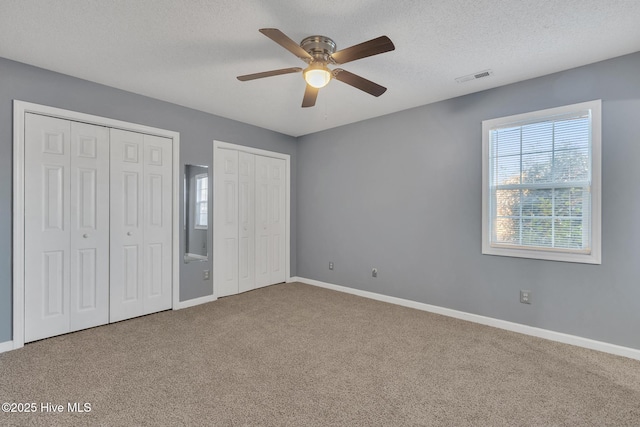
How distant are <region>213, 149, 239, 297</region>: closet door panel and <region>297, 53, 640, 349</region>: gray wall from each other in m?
1.25

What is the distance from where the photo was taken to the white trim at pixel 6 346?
8.50ft

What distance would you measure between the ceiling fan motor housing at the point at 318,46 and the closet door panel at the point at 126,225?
2342 millimetres

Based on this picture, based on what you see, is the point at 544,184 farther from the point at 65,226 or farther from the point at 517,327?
the point at 65,226

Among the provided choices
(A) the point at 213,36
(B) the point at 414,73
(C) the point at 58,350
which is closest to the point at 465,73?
(B) the point at 414,73

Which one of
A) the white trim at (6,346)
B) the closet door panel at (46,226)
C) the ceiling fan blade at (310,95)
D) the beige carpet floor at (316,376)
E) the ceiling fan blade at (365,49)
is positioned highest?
the ceiling fan blade at (365,49)

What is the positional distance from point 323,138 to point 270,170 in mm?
1006

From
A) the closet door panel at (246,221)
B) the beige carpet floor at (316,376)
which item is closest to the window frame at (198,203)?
the closet door panel at (246,221)

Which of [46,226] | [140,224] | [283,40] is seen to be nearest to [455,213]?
[283,40]

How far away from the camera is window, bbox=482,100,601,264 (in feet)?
8.91

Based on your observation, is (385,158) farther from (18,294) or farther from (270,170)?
(18,294)

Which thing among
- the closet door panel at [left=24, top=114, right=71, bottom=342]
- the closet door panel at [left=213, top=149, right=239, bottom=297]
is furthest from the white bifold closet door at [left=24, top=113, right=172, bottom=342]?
the closet door panel at [left=213, top=149, right=239, bottom=297]

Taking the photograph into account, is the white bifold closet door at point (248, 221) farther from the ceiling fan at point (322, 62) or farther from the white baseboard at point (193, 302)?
the ceiling fan at point (322, 62)

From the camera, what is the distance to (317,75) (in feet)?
7.31

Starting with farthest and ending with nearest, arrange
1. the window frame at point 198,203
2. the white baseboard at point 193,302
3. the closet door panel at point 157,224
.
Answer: the window frame at point 198,203 < the white baseboard at point 193,302 < the closet door panel at point 157,224
